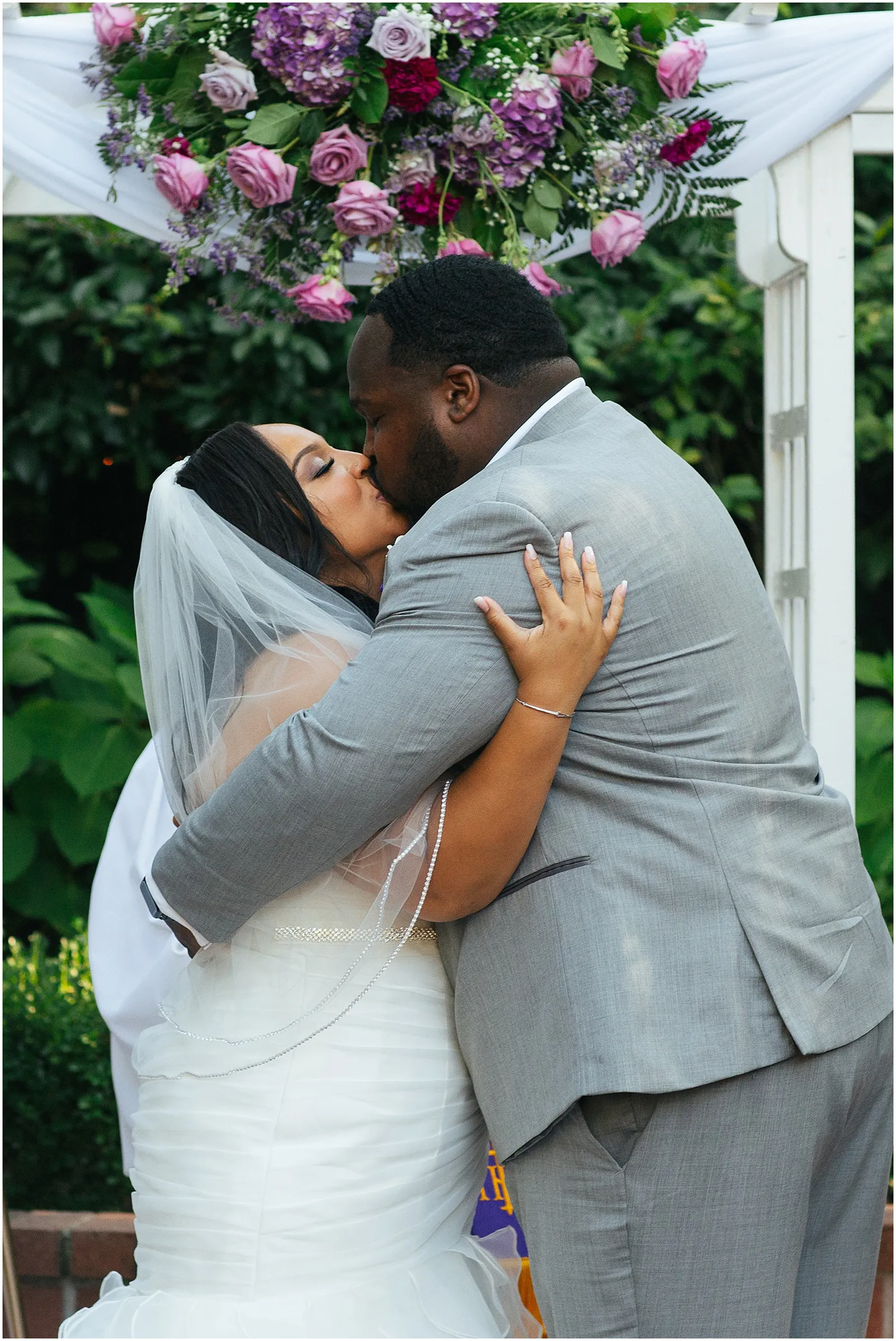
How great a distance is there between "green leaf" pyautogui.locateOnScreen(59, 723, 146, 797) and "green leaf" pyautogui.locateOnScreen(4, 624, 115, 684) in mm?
191

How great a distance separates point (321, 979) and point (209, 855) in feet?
1.01

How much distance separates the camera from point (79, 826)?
469cm

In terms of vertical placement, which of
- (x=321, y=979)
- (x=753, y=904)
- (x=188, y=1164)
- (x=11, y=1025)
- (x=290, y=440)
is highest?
(x=290, y=440)

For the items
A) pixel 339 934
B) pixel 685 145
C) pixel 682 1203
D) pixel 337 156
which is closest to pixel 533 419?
pixel 339 934

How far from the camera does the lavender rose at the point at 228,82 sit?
9.87ft

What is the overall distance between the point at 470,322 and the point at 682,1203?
1.34 meters

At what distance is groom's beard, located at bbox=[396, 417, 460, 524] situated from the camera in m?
2.09

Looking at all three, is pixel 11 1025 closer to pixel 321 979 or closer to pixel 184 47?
pixel 321 979

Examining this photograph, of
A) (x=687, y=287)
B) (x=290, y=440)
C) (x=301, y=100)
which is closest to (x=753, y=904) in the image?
(x=290, y=440)

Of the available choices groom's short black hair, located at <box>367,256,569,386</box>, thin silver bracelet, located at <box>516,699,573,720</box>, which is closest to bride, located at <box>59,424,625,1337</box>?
thin silver bracelet, located at <box>516,699,573,720</box>

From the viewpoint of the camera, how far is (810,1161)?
6.32 feet

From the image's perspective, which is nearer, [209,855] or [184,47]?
[209,855]

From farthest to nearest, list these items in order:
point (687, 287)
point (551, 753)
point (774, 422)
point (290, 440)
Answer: point (687, 287) → point (774, 422) → point (290, 440) → point (551, 753)

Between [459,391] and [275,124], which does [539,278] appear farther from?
[459,391]
